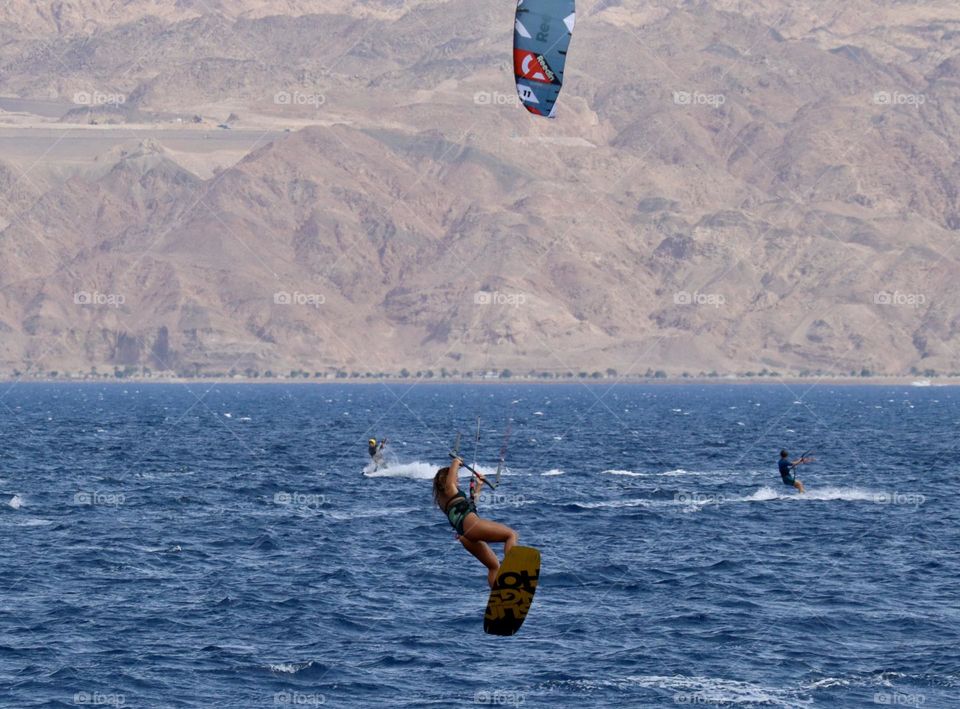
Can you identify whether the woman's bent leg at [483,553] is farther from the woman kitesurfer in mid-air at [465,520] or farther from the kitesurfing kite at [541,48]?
the kitesurfing kite at [541,48]

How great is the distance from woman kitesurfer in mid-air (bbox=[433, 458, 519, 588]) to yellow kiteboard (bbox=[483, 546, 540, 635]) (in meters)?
0.18

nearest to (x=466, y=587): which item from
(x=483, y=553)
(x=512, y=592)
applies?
(x=483, y=553)

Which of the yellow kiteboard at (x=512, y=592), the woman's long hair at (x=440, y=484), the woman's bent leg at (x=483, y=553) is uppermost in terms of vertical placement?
the woman's long hair at (x=440, y=484)

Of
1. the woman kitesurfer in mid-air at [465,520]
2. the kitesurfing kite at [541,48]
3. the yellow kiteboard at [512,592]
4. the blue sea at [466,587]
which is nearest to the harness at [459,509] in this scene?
the woman kitesurfer in mid-air at [465,520]

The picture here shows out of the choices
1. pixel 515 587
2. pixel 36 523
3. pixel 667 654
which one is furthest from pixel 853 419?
pixel 515 587

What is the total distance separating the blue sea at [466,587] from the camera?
4175cm

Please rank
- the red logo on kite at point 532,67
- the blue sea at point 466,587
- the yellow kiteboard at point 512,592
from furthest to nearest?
1. the blue sea at point 466,587
2. the red logo on kite at point 532,67
3. the yellow kiteboard at point 512,592

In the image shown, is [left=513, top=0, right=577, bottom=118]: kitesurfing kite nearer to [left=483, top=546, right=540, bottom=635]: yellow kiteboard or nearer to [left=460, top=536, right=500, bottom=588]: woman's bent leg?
[left=460, top=536, right=500, bottom=588]: woman's bent leg

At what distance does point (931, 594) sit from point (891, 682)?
13.0 m

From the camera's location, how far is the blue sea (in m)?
41.8

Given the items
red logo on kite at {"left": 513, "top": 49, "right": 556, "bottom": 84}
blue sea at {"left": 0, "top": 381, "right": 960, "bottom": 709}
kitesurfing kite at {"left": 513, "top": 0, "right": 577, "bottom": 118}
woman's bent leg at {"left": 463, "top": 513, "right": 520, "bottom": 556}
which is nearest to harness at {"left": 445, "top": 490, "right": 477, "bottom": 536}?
woman's bent leg at {"left": 463, "top": 513, "right": 520, "bottom": 556}

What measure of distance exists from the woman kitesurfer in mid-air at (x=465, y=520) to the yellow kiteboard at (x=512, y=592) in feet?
0.61

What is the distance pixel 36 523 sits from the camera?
235ft

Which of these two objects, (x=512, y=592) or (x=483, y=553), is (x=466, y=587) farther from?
(x=512, y=592)
